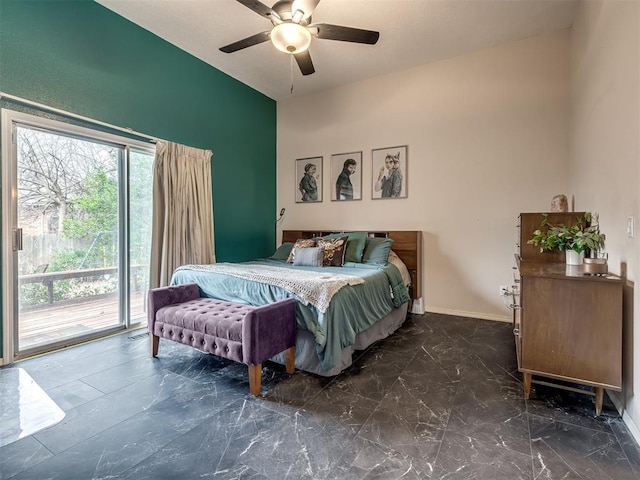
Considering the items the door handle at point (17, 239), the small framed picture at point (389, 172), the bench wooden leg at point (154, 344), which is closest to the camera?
the door handle at point (17, 239)

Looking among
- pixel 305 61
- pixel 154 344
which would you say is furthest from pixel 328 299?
pixel 305 61

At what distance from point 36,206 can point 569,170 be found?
201 inches

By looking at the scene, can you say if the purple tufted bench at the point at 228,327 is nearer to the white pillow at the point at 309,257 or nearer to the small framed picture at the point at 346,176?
the white pillow at the point at 309,257

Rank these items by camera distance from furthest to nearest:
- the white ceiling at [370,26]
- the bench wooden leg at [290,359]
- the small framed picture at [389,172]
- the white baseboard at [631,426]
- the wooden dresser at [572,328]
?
the small framed picture at [389,172], the white ceiling at [370,26], the bench wooden leg at [290,359], the wooden dresser at [572,328], the white baseboard at [631,426]

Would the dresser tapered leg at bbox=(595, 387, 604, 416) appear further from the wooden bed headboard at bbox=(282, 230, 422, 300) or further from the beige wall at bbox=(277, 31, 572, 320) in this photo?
the wooden bed headboard at bbox=(282, 230, 422, 300)

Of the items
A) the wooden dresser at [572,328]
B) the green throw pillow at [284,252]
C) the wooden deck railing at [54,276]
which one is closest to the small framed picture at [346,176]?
the green throw pillow at [284,252]

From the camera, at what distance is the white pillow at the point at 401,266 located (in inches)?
145

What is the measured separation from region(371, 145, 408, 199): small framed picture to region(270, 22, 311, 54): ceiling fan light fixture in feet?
7.12

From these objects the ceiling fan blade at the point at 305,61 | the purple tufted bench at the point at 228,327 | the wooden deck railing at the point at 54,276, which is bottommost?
the purple tufted bench at the point at 228,327

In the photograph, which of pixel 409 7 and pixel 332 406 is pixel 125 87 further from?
pixel 332 406

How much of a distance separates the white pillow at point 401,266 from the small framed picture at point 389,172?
2.76ft

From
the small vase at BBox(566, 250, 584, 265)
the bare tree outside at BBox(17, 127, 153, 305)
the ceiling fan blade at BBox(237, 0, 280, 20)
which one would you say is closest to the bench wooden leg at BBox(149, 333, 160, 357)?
the bare tree outside at BBox(17, 127, 153, 305)

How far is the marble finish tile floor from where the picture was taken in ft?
4.65

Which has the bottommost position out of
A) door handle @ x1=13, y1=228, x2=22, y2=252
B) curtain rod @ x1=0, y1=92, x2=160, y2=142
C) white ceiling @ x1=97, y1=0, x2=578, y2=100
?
door handle @ x1=13, y1=228, x2=22, y2=252
